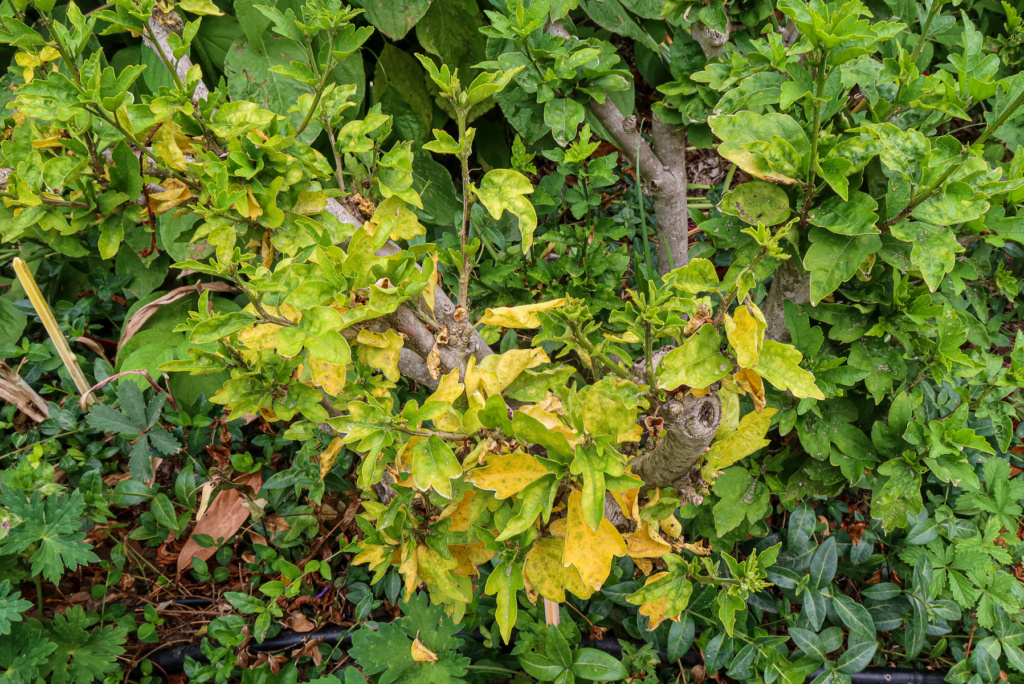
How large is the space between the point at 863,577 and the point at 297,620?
1.62 meters

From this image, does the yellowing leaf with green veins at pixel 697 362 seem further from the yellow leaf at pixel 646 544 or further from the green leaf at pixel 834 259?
the yellow leaf at pixel 646 544

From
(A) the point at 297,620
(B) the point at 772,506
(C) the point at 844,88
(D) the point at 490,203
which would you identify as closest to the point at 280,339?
(D) the point at 490,203

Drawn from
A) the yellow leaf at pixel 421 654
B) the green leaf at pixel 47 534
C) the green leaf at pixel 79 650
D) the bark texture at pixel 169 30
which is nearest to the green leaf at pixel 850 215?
the yellow leaf at pixel 421 654

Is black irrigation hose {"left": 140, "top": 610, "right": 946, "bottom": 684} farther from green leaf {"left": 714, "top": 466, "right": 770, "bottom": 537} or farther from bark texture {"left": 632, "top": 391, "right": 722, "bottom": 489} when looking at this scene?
bark texture {"left": 632, "top": 391, "right": 722, "bottom": 489}

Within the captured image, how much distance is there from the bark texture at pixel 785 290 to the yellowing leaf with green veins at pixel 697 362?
414 mm

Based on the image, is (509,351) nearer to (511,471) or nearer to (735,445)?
(511,471)

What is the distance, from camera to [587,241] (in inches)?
67.4

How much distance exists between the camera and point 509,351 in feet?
3.93

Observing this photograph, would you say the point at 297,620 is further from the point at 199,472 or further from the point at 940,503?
the point at 940,503

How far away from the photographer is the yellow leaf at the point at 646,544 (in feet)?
4.63

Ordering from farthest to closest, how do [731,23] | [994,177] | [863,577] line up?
[863,577], [731,23], [994,177]

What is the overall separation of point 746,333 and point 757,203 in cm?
37

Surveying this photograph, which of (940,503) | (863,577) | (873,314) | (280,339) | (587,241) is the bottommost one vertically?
(863,577)

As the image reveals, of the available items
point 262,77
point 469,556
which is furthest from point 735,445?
point 262,77
